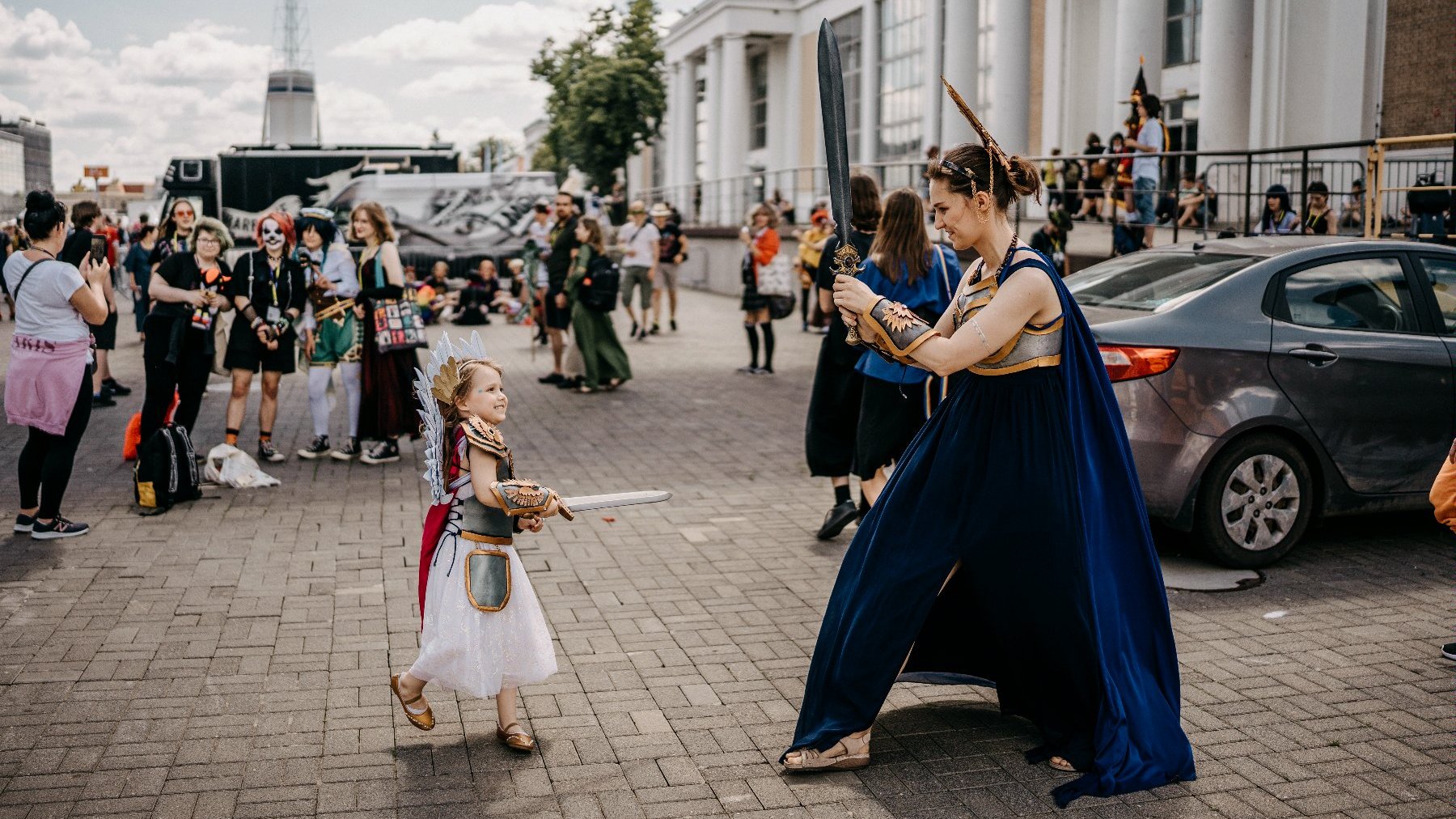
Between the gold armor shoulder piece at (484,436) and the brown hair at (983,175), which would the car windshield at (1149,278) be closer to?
the brown hair at (983,175)

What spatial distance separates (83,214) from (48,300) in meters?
2.75

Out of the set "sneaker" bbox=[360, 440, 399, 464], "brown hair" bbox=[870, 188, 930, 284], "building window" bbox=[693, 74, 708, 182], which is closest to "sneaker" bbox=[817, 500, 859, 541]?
"brown hair" bbox=[870, 188, 930, 284]

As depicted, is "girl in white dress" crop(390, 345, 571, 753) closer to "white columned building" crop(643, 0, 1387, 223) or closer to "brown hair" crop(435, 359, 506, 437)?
"brown hair" crop(435, 359, 506, 437)

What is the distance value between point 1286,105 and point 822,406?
567 inches

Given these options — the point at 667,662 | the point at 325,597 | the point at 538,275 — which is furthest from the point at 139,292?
the point at 667,662

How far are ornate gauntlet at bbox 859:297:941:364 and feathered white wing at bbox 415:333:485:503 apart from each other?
128 cm

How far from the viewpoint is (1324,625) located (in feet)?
19.4

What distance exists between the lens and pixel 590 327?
13.9 m

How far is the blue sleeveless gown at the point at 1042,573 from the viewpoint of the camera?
4.08m

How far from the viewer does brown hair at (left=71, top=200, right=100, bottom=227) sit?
9.81m

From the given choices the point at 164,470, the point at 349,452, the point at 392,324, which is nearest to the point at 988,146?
the point at 164,470

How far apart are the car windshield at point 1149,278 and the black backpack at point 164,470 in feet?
17.4

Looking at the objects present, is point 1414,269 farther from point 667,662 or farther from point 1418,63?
point 1418,63

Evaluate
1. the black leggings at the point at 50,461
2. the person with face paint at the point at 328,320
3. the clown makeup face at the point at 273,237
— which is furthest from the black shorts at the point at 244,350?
the black leggings at the point at 50,461
